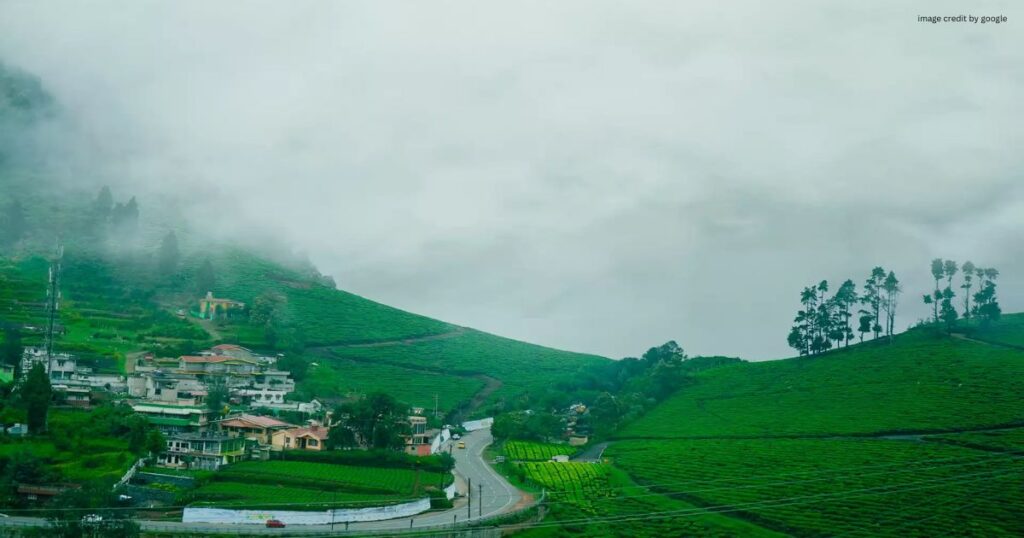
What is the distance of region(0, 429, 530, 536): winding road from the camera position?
4941 centimetres

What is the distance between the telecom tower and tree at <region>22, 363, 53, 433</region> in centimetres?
1518

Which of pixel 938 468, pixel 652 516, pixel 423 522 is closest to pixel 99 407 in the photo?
pixel 423 522

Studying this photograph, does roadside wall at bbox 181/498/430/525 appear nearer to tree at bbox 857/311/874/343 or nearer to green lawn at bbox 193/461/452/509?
green lawn at bbox 193/461/452/509

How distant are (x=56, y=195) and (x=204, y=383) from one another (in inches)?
2990

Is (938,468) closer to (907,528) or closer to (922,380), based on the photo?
(907,528)

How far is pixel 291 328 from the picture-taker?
114 m

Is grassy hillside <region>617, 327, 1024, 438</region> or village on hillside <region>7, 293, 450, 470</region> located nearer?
village on hillside <region>7, 293, 450, 470</region>

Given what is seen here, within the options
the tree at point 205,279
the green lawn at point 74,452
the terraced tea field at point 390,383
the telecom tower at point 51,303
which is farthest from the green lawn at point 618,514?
the tree at point 205,279

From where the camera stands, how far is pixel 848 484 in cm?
5912

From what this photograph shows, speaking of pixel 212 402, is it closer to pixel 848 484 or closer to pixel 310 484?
pixel 310 484

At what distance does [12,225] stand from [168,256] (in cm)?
2150

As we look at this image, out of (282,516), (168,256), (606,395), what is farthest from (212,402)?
(168,256)

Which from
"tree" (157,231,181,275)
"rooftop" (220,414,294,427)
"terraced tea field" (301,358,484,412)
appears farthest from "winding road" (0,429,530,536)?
"tree" (157,231,181,275)

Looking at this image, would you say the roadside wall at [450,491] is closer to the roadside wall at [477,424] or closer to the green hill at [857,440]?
the green hill at [857,440]
